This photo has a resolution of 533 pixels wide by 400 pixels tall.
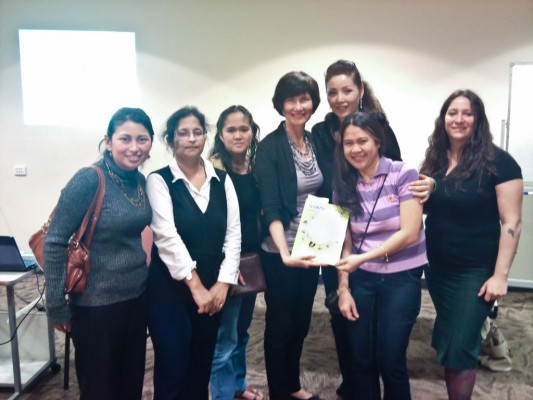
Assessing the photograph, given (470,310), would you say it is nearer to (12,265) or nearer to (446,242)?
(446,242)

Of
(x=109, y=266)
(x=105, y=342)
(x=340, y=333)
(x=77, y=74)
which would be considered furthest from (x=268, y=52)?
(x=105, y=342)

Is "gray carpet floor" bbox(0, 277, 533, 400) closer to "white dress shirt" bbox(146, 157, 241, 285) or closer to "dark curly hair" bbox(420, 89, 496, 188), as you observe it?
"white dress shirt" bbox(146, 157, 241, 285)

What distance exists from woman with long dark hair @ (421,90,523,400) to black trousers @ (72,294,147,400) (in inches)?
51.7

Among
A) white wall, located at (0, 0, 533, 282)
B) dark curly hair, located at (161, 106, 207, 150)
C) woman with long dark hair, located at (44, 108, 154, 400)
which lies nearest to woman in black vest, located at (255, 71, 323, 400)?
dark curly hair, located at (161, 106, 207, 150)

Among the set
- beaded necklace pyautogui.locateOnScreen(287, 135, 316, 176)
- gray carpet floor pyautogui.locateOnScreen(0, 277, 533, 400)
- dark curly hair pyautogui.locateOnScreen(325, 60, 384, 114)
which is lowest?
gray carpet floor pyautogui.locateOnScreen(0, 277, 533, 400)

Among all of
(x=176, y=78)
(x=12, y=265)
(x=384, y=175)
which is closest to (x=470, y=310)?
(x=384, y=175)

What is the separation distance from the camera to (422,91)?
423 centimetres

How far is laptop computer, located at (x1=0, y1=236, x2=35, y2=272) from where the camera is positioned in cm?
231

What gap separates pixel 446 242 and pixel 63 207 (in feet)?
5.09

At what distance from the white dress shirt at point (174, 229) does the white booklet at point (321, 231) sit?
0.94 feet

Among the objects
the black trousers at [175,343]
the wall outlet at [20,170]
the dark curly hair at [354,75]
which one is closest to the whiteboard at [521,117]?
the dark curly hair at [354,75]

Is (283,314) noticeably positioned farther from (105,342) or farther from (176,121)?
(176,121)

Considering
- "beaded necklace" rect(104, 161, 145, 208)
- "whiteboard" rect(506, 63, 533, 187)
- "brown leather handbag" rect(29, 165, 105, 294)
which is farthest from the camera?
"whiteboard" rect(506, 63, 533, 187)

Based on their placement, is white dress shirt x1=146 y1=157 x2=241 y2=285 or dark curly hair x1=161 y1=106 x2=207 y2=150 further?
dark curly hair x1=161 y1=106 x2=207 y2=150
